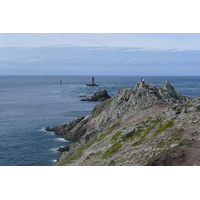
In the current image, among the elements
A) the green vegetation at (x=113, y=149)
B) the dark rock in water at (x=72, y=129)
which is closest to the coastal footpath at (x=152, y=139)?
the green vegetation at (x=113, y=149)

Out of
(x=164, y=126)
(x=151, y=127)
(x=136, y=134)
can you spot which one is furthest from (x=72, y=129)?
(x=164, y=126)

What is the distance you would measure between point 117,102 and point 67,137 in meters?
23.7

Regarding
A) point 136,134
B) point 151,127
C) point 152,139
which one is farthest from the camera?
point 151,127

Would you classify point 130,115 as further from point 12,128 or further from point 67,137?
point 12,128

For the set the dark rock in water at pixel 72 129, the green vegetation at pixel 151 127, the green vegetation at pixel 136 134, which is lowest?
the dark rock in water at pixel 72 129

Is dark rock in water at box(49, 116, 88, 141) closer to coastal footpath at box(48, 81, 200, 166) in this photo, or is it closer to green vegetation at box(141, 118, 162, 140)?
coastal footpath at box(48, 81, 200, 166)

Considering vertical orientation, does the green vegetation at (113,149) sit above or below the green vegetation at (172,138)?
below

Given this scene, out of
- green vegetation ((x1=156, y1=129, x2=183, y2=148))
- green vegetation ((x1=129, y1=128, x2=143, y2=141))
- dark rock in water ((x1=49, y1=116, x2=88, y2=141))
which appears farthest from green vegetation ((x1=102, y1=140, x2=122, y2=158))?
dark rock in water ((x1=49, y1=116, x2=88, y2=141))

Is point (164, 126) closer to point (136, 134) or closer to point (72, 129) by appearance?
point (136, 134)

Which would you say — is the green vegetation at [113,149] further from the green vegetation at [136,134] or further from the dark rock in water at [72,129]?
the dark rock in water at [72,129]

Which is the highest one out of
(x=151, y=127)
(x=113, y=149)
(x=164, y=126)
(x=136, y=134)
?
A: (x=164, y=126)

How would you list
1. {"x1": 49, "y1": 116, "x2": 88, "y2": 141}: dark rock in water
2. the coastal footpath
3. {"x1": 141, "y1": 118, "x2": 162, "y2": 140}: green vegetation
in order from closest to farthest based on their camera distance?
the coastal footpath
{"x1": 141, "y1": 118, "x2": 162, "y2": 140}: green vegetation
{"x1": 49, "y1": 116, "x2": 88, "y2": 141}: dark rock in water

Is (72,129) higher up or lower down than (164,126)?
lower down

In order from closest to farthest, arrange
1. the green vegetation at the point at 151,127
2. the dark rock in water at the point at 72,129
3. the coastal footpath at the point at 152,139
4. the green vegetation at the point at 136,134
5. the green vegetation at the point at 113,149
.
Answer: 1. the coastal footpath at the point at 152,139
2. the green vegetation at the point at 113,149
3. the green vegetation at the point at 151,127
4. the green vegetation at the point at 136,134
5. the dark rock in water at the point at 72,129
